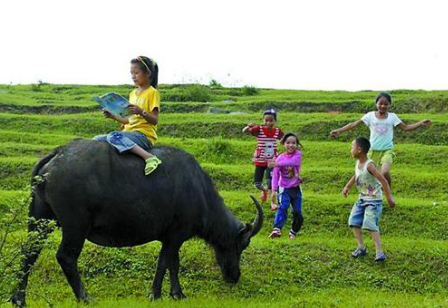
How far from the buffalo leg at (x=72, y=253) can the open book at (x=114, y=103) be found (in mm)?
1327

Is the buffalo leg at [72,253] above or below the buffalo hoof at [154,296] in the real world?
above

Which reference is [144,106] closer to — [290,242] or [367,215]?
[290,242]

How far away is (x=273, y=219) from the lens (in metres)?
10.8

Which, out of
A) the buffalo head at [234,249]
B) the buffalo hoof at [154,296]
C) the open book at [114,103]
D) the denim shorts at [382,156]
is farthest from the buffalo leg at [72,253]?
the denim shorts at [382,156]

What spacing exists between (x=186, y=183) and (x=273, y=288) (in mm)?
1763

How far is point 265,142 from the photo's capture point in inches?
441

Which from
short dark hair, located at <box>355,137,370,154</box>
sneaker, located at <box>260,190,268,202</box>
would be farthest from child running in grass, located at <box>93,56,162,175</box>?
sneaker, located at <box>260,190,268,202</box>

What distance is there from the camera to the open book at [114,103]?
7.14 m

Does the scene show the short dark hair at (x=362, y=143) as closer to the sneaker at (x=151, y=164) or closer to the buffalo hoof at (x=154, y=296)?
the sneaker at (x=151, y=164)

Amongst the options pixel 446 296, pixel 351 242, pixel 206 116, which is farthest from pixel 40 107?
pixel 446 296

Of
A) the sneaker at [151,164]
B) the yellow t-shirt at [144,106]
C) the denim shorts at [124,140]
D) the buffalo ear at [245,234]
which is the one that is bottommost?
the buffalo ear at [245,234]

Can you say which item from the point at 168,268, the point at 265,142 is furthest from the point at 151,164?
the point at 265,142

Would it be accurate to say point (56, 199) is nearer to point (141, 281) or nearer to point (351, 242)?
point (141, 281)

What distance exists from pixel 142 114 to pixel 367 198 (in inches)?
135
